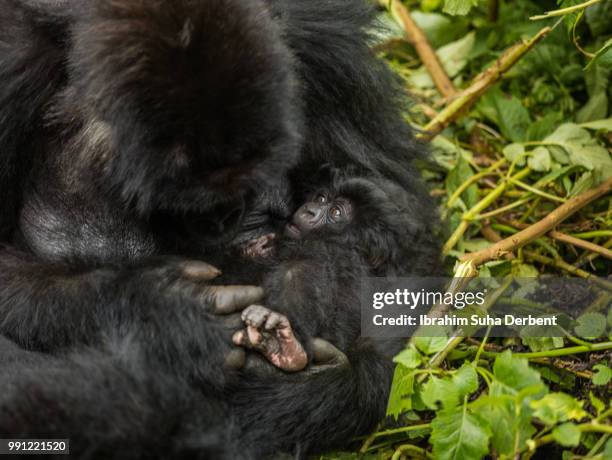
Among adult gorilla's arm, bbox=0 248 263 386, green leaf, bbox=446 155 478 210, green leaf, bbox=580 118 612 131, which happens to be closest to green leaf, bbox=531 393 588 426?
adult gorilla's arm, bbox=0 248 263 386

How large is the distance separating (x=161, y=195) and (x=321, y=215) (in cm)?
122

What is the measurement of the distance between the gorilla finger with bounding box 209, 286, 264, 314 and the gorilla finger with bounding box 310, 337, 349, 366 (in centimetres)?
36

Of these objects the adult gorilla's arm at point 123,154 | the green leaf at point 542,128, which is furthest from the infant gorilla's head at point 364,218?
the green leaf at point 542,128

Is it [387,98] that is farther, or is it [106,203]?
[387,98]

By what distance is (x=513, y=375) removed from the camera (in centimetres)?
344

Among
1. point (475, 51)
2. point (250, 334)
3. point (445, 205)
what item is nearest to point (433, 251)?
point (445, 205)

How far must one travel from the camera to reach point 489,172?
18.2 feet

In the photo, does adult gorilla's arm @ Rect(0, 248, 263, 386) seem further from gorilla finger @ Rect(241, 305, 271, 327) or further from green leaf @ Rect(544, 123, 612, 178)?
green leaf @ Rect(544, 123, 612, 178)

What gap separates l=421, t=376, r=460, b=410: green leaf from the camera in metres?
3.54

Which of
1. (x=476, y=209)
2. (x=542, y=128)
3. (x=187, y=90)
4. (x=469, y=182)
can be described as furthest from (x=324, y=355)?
(x=542, y=128)

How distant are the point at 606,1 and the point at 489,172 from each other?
1.43 meters

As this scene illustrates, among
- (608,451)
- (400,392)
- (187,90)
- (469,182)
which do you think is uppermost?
(187,90)

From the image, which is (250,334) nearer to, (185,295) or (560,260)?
(185,295)

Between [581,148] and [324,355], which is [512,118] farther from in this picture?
[324,355]
